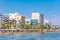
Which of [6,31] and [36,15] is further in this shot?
[36,15]

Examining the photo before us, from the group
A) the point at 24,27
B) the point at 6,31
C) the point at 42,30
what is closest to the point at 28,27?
the point at 24,27

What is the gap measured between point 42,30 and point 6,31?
3442cm

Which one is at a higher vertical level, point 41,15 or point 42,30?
point 41,15

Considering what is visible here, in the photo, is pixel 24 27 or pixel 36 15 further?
pixel 36 15

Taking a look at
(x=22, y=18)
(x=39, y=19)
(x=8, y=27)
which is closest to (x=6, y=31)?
(x=8, y=27)

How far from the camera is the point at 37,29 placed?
129875 millimetres

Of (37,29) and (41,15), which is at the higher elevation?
(41,15)

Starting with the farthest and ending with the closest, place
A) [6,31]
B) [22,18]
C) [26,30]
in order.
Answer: [22,18]
[26,30]
[6,31]

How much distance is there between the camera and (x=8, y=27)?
111375 millimetres

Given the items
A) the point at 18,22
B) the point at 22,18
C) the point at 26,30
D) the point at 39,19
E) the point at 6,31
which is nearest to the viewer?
the point at 6,31

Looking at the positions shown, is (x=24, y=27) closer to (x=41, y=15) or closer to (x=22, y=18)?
(x=22, y=18)

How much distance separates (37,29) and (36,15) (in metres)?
46.1

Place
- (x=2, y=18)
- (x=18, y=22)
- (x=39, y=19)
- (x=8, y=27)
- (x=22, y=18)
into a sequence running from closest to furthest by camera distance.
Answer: (x=8, y=27), (x=2, y=18), (x=18, y=22), (x=22, y=18), (x=39, y=19)

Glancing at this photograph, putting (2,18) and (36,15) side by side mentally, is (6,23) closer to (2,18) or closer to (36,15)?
(2,18)
